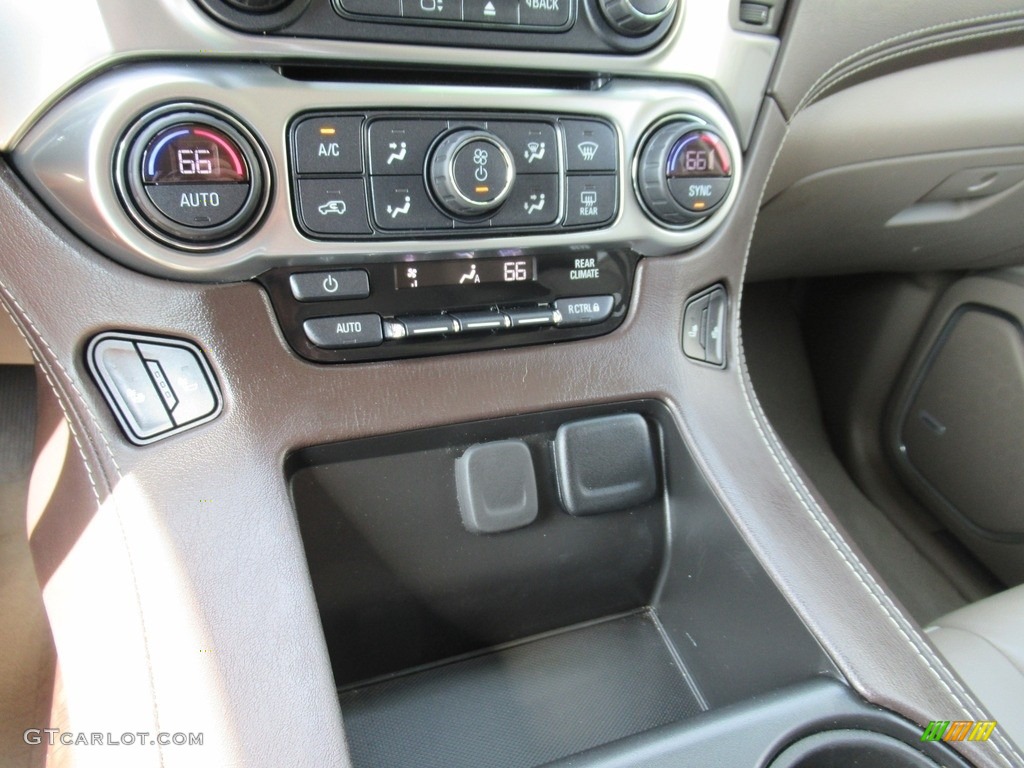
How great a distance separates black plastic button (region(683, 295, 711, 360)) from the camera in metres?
0.70

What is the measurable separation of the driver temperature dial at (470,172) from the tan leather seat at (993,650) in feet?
1.93

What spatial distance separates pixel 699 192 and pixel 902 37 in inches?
11.7

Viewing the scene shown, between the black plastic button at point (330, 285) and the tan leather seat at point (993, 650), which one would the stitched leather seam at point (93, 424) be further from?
the tan leather seat at point (993, 650)

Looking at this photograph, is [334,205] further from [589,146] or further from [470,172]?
[589,146]

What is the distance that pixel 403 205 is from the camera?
1.75ft

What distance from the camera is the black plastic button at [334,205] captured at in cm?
51

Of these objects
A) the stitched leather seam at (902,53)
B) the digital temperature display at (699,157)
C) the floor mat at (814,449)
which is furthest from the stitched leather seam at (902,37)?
the floor mat at (814,449)

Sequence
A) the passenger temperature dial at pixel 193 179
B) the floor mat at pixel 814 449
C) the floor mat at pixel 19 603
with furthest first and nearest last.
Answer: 1. the floor mat at pixel 814 449
2. the floor mat at pixel 19 603
3. the passenger temperature dial at pixel 193 179

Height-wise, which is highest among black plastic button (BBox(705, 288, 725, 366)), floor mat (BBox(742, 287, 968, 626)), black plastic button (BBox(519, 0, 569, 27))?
black plastic button (BBox(519, 0, 569, 27))

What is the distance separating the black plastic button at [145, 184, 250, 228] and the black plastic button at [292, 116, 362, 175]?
0.05 meters

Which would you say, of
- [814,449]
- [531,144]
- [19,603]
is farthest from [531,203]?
[814,449]

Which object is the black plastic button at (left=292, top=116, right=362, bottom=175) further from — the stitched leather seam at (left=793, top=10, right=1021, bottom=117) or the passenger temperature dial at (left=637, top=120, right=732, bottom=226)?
the stitched leather seam at (left=793, top=10, right=1021, bottom=117)

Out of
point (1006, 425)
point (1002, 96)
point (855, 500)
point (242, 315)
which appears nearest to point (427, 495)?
point (242, 315)

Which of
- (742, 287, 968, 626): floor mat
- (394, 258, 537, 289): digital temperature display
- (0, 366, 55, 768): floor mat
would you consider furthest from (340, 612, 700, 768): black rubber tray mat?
(742, 287, 968, 626): floor mat
